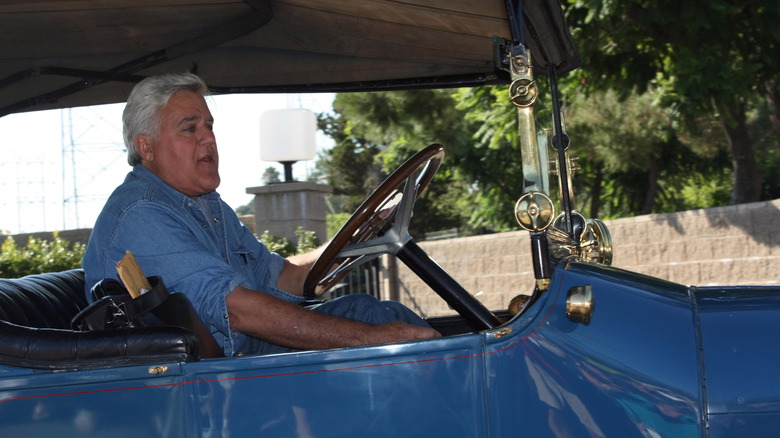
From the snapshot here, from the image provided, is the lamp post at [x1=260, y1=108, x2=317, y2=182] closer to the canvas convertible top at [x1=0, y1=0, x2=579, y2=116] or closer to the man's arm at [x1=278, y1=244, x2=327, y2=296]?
the canvas convertible top at [x1=0, y1=0, x2=579, y2=116]

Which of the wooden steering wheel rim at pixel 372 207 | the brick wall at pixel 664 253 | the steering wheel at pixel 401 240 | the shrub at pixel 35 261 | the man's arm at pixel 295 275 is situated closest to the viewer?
the steering wheel at pixel 401 240

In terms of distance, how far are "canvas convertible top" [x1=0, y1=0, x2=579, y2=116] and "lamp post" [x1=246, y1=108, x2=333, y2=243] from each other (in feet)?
16.3

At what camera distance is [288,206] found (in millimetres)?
8430

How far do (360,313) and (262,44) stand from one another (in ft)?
3.62

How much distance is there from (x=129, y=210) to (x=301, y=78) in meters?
1.17

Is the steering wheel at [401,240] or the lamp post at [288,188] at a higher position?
the lamp post at [288,188]

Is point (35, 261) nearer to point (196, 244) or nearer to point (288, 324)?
point (196, 244)

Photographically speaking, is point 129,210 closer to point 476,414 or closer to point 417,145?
point 476,414

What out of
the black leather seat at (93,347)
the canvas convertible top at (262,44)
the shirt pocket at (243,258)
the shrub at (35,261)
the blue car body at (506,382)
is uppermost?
the canvas convertible top at (262,44)

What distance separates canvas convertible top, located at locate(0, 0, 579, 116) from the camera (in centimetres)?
243

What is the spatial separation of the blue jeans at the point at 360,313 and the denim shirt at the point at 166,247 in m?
0.05

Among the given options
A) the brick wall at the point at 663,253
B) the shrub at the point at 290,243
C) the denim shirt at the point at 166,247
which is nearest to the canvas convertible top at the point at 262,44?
the denim shirt at the point at 166,247

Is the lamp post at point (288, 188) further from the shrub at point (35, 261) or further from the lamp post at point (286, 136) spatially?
the shrub at point (35, 261)

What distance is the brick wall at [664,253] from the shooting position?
277 inches
